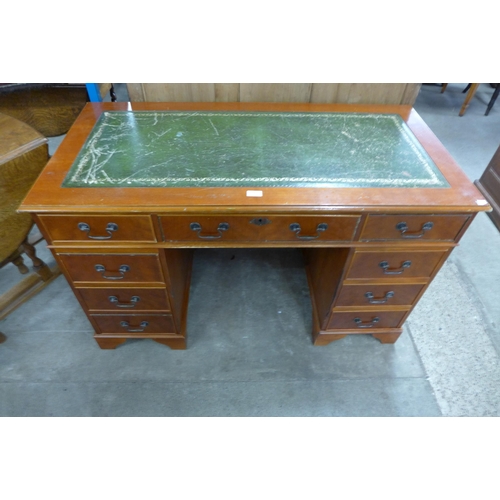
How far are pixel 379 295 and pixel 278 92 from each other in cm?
102

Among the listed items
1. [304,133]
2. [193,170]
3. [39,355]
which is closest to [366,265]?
[304,133]

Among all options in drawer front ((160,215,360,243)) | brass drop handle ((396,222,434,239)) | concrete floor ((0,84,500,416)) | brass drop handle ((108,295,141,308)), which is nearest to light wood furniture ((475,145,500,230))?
concrete floor ((0,84,500,416))

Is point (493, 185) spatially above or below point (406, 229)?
below

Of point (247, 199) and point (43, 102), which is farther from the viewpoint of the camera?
point (43, 102)

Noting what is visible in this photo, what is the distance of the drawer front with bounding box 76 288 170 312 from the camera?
1.28 m

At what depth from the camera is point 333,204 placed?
1.01m

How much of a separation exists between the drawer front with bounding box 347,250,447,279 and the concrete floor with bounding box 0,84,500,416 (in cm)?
52

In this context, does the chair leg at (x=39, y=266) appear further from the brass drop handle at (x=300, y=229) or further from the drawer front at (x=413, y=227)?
the drawer front at (x=413, y=227)

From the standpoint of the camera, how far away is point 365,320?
1475 mm

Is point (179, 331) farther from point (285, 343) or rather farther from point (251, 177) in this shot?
point (251, 177)

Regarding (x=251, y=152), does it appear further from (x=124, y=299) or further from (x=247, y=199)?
(x=124, y=299)

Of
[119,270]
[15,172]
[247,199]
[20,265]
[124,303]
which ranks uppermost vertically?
[247,199]

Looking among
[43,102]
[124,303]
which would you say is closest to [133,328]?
[124,303]

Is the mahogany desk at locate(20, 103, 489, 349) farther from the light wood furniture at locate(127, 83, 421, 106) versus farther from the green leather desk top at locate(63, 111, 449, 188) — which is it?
the light wood furniture at locate(127, 83, 421, 106)
